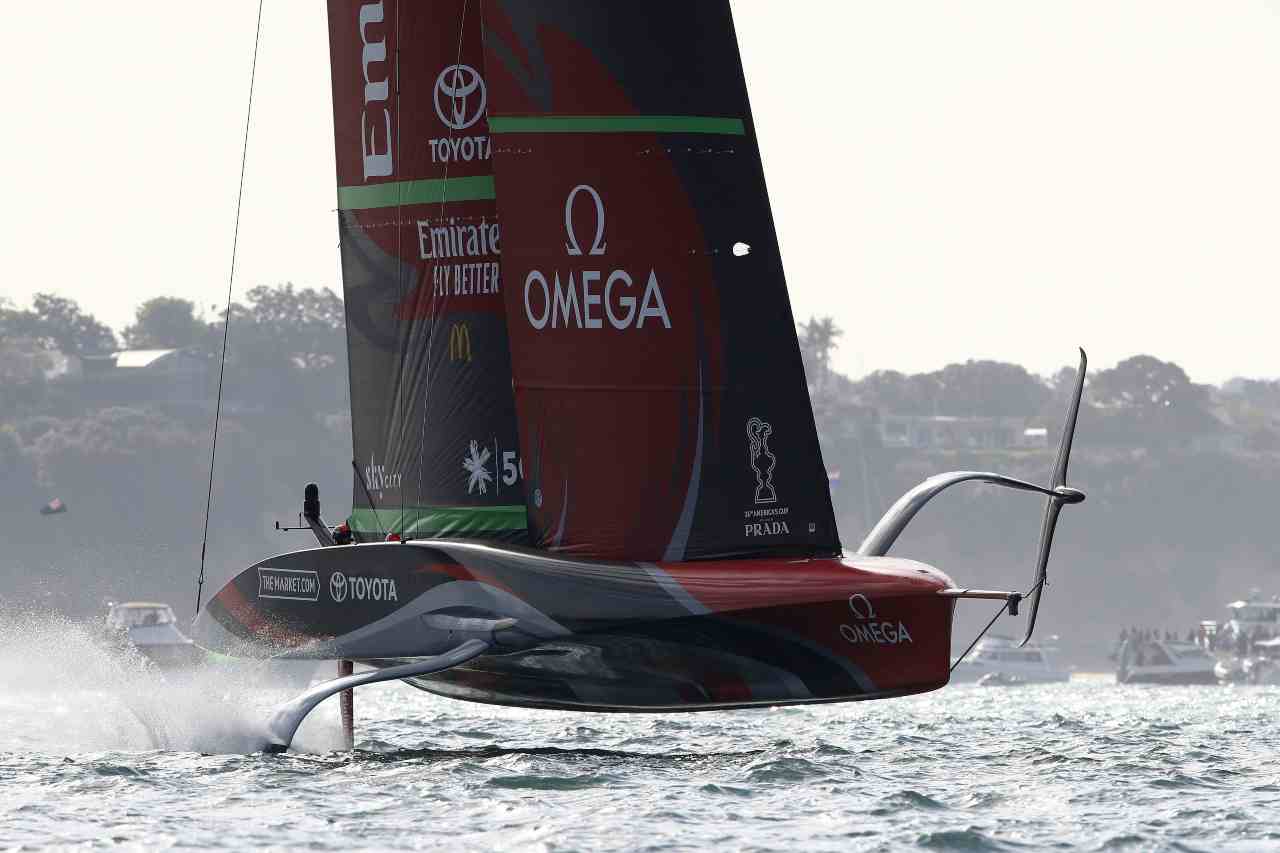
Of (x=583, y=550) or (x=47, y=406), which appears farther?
(x=47, y=406)

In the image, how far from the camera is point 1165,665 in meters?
55.3

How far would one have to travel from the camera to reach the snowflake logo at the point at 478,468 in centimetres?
1341

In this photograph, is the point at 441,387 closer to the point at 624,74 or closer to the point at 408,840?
the point at 624,74

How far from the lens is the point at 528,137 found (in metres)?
12.1

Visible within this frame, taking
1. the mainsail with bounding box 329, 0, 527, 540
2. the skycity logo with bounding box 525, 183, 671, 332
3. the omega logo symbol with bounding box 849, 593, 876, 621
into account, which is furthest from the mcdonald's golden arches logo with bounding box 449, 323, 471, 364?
the omega logo symbol with bounding box 849, 593, 876, 621

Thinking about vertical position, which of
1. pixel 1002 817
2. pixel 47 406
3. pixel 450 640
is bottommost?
pixel 1002 817

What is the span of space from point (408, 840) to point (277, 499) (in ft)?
274

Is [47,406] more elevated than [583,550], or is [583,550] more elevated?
[47,406]

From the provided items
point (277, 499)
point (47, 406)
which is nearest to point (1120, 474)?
point (277, 499)

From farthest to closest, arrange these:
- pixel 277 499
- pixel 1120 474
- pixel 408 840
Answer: pixel 1120 474 < pixel 277 499 < pixel 408 840

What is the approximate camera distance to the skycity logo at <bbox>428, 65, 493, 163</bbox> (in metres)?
13.6

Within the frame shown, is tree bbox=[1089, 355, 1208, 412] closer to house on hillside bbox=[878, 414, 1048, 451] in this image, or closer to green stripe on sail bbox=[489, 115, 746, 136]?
house on hillside bbox=[878, 414, 1048, 451]

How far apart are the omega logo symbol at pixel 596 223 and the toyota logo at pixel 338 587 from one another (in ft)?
7.88

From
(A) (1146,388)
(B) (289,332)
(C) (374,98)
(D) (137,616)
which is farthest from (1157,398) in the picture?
(C) (374,98)
